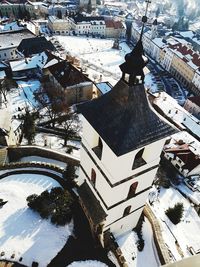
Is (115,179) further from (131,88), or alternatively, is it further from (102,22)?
(102,22)

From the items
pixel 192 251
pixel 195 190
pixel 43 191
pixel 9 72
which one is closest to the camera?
pixel 43 191

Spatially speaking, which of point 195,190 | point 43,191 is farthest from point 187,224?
point 43,191

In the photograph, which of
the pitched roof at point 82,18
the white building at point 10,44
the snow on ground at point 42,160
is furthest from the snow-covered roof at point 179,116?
the pitched roof at point 82,18

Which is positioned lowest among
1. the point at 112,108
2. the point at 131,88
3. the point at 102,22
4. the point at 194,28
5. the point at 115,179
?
the point at 194,28

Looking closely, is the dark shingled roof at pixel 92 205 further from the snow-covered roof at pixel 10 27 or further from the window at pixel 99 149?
the snow-covered roof at pixel 10 27

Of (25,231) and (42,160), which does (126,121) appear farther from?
(42,160)

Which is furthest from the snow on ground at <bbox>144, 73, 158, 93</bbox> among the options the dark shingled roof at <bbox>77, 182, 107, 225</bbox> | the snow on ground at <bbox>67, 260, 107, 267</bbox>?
the snow on ground at <bbox>67, 260, 107, 267</bbox>
